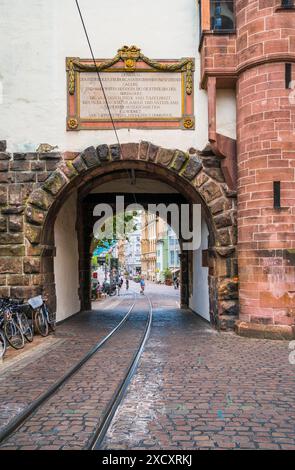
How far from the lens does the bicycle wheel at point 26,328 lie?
33.2 ft

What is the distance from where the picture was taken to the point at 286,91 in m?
10.5

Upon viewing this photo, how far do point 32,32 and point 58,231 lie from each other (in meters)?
5.28

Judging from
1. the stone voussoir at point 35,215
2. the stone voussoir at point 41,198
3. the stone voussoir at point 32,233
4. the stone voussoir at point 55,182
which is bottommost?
the stone voussoir at point 32,233

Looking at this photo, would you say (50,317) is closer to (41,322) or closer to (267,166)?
(41,322)

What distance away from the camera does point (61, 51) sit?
38.6ft

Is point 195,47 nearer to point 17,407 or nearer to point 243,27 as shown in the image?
point 243,27

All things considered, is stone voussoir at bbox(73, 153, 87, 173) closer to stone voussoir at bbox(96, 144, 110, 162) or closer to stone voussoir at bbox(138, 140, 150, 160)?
stone voussoir at bbox(96, 144, 110, 162)

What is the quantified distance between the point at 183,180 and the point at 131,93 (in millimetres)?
2318

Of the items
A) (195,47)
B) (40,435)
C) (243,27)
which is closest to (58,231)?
(195,47)

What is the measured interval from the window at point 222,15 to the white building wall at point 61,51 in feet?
1.86

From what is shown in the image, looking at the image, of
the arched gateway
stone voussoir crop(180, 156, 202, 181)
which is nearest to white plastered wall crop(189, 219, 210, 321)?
the arched gateway

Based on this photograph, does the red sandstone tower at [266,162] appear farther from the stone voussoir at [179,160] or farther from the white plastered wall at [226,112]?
the stone voussoir at [179,160]

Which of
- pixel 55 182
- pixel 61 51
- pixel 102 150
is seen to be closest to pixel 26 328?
pixel 55 182

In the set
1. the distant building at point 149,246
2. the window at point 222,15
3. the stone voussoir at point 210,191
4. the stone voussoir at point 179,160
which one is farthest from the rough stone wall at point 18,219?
the distant building at point 149,246
